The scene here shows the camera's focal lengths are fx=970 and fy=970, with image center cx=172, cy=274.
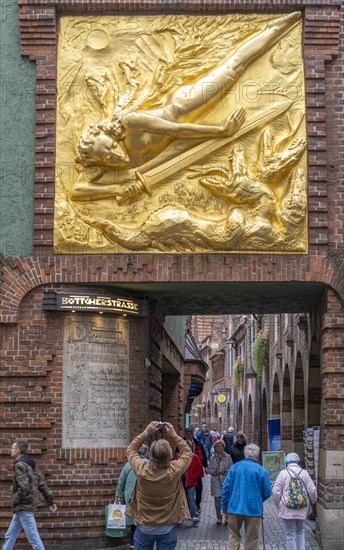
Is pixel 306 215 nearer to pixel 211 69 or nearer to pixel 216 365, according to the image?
pixel 211 69

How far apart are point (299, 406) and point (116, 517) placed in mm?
12730

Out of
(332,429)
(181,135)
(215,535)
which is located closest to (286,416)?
(215,535)

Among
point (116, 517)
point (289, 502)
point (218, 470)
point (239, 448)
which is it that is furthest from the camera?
point (239, 448)

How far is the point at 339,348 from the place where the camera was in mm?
15805

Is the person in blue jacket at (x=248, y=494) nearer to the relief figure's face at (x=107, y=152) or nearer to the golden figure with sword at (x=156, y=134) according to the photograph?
the golden figure with sword at (x=156, y=134)

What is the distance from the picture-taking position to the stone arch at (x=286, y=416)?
27619mm

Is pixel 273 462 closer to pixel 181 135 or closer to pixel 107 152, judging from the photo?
pixel 181 135

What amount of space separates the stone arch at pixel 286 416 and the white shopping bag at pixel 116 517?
42.1ft

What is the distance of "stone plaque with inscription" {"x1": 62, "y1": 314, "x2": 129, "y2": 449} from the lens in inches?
615

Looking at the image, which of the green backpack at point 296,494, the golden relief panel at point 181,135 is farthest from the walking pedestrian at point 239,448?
the green backpack at point 296,494

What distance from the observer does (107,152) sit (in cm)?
1590

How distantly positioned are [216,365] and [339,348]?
55.0 m

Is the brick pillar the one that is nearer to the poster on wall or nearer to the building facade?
the building facade

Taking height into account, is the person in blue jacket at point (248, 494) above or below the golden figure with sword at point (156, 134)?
below
